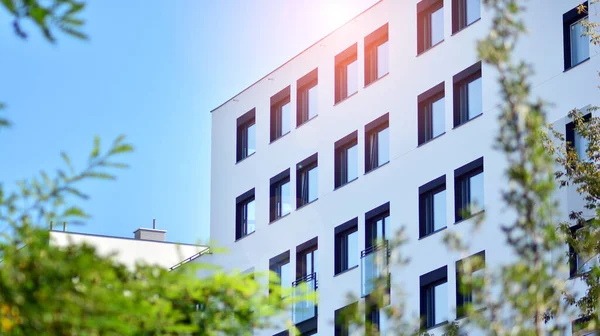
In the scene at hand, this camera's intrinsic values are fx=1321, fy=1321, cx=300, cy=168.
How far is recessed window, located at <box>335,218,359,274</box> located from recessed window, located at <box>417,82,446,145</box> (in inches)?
130

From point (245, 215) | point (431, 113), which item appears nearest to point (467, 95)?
point (431, 113)

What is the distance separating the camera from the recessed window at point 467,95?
32094 mm

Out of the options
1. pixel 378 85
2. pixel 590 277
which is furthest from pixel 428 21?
pixel 590 277

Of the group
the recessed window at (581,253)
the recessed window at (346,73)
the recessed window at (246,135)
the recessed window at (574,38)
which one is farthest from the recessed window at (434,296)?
the recessed window at (246,135)

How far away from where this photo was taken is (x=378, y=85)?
35312 millimetres

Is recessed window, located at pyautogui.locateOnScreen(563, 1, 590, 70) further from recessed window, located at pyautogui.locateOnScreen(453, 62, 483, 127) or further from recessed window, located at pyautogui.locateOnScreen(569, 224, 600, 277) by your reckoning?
recessed window, located at pyautogui.locateOnScreen(569, 224, 600, 277)

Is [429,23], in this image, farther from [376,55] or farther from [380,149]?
[380,149]

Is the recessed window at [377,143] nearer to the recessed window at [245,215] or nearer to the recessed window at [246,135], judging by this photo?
the recessed window at [245,215]

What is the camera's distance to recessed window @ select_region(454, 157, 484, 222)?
1232 inches

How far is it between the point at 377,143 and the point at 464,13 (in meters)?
4.47

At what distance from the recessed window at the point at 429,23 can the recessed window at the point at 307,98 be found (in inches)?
183

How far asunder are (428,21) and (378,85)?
7.44ft

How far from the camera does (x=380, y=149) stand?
35.3 metres

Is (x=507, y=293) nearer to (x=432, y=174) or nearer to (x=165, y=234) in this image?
(x=432, y=174)
